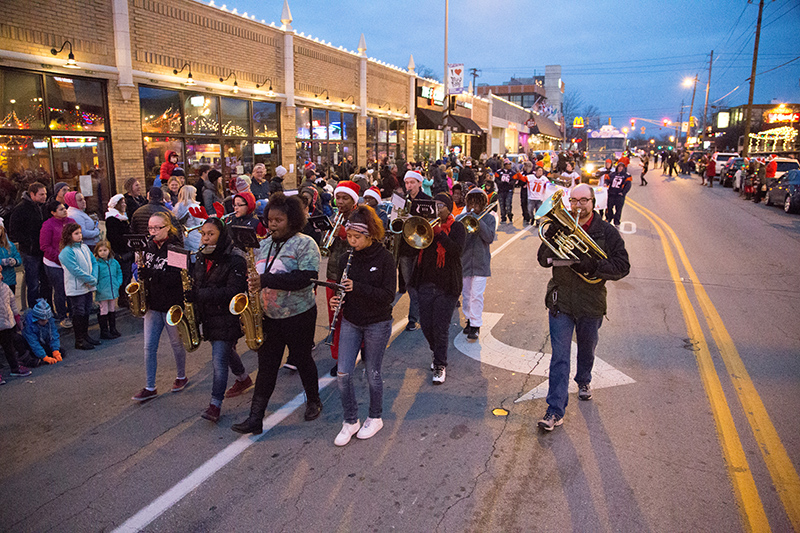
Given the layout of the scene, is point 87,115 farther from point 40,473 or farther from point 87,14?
point 40,473

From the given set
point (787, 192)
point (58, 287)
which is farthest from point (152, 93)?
point (787, 192)

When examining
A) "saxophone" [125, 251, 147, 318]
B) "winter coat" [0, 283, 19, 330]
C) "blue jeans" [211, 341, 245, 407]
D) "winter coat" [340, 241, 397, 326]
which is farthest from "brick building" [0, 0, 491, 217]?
"winter coat" [340, 241, 397, 326]

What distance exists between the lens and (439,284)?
17.6ft

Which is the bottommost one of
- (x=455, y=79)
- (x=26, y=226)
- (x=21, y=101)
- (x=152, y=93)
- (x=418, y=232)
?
(x=26, y=226)

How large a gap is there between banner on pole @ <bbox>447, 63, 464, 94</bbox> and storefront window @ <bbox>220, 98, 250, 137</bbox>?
1218 centimetres

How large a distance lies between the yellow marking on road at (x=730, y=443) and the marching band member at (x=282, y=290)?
11.1 feet

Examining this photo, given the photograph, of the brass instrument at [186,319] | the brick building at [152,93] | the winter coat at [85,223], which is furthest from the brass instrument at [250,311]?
the brick building at [152,93]

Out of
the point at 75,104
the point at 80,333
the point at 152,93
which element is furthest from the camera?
the point at 152,93

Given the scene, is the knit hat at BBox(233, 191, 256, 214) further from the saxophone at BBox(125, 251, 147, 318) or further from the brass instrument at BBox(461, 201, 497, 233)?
the brass instrument at BBox(461, 201, 497, 233)

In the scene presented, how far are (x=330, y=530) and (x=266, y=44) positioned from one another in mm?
17029

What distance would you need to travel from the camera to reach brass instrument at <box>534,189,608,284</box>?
4.32 meters

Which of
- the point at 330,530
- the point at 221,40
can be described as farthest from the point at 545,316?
the point at 221,40

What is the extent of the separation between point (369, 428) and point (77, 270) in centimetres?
432

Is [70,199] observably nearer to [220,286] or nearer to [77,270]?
[77,270]
